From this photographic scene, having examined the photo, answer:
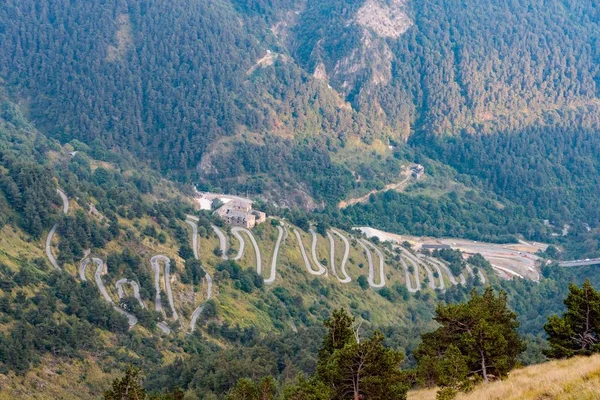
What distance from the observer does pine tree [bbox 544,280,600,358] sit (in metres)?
38.6

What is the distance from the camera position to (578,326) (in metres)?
39.4

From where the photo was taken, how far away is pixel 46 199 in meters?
103

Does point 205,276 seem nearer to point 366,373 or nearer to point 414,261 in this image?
point 414,261

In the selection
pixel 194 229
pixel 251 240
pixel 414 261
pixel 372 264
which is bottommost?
pixel 372 264

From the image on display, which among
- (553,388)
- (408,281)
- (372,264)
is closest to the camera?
(553,388)

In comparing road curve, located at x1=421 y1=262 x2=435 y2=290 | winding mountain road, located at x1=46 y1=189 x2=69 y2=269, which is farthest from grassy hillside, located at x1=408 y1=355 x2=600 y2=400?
road curve, located at x1=421 y1=262 x2=435 y2=290

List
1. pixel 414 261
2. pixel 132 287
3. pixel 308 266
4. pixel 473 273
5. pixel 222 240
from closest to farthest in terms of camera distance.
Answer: pixel 132 287 → pixel 222 240 → pixel 308 266 → pixel 414 261 → pixel 473 273

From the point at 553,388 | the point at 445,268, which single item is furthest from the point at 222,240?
the point at 553,388

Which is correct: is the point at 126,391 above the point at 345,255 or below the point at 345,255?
below

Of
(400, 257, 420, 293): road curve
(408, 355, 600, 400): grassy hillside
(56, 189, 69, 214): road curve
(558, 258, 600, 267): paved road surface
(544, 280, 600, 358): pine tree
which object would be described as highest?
(56, 189, 69, 214): road curve

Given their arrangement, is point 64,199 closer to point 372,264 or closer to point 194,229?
point 194,229

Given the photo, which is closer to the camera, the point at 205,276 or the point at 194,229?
the point at 205,276

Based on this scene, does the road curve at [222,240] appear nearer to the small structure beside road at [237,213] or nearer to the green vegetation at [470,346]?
the small structure beside road at [237,213]

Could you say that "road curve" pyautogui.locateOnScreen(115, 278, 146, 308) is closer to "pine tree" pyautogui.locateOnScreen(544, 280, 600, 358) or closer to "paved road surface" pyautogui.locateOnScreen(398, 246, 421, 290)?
"pine tree" pyautogui.locateOnScreen(544, 280, 600, 358)
